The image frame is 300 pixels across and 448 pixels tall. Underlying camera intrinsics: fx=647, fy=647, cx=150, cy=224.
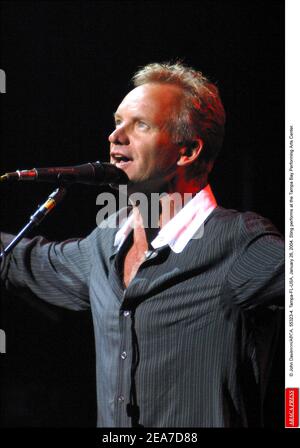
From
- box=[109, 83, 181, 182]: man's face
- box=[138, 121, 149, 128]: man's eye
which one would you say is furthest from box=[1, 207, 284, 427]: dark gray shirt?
box=[138, 121, 149, 128]: man's eye

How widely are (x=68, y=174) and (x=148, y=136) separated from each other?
→ 0.35 metres

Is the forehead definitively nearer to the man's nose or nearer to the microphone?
the man's nose

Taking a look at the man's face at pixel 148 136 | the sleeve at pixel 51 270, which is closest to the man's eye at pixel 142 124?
the man's face at pixel 148 136

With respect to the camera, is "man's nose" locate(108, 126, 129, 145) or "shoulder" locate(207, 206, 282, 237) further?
"man's nose" locate(108, 126, 129, 145)

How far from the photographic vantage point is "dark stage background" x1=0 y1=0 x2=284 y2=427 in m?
1.99

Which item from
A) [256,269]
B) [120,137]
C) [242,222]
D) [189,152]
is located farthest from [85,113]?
[256,269]

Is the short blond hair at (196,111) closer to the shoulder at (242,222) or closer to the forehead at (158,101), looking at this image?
the forehead at (158,101)

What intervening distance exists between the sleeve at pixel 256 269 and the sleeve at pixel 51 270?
1.68 feet

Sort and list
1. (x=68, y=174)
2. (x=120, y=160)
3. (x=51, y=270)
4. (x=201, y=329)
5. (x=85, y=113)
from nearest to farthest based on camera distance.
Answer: (x=68, y=174)
(x=201, y=329)
(x=120, y=160)
(x=51, y=270)
(x=85, y=113)

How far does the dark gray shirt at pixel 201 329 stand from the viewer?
5.73 ft

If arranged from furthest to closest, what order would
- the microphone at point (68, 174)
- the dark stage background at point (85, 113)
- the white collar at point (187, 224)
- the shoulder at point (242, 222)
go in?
1. the dark stage background at point (85, 113)
2. the white collar at point (187, 224)
3. the shoulder at point (242, 222)
4. the microphone at point (68, 174)

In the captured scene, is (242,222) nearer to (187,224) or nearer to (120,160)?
(187,224)

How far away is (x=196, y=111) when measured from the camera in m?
1.93

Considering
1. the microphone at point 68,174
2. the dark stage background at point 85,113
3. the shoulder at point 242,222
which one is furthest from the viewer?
the dark stage background at point 85,113
